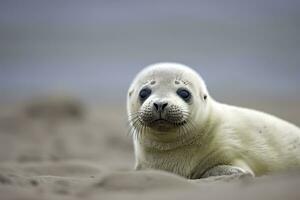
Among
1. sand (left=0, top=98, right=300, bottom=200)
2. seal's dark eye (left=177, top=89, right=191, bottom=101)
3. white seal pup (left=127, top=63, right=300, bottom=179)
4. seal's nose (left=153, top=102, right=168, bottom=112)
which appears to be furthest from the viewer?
seal's dark eye (left=177, top=89, right=191, bottom=101)

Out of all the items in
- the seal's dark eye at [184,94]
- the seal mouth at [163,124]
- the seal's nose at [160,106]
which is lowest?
the seal mouth at [163,124]

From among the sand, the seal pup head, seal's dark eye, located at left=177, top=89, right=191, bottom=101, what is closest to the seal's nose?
the seal pup head

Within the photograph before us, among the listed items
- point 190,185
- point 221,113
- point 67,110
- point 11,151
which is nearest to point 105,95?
point 67,110

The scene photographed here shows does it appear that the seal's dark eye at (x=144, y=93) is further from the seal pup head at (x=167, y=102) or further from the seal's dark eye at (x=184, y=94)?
the seal's dark eye at (x=184, y=94)

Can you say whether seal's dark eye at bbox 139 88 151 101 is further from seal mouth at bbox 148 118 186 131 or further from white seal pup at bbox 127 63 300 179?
seal mouth at bbox 148 118 186 131

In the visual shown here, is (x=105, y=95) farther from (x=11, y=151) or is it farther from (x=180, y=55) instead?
(x=11, y=151)

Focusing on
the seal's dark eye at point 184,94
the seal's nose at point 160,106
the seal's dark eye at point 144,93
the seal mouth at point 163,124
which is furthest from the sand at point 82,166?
the seal's dark eye at point 184,94

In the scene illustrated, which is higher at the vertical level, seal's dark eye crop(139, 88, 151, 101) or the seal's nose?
seal's dark eye crop(139, 88, 151, 101)

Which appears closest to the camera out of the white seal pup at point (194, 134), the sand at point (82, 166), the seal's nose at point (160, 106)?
the sand at point (82, 166)

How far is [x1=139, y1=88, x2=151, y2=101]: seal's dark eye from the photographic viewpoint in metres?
7.08

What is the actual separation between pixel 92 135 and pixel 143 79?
499 centimetres

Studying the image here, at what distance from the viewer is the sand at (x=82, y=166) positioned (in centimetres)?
501

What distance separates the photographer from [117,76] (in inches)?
1044

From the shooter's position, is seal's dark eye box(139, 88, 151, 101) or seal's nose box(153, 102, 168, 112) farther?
seal's dark eye box(139, 88, 151, 101)
